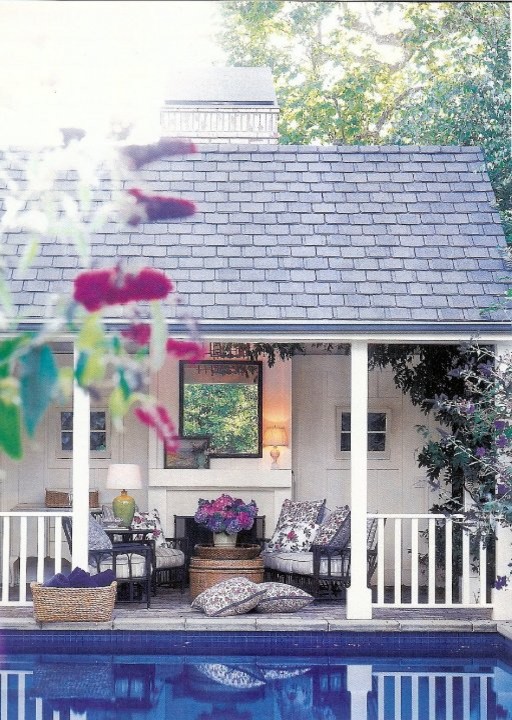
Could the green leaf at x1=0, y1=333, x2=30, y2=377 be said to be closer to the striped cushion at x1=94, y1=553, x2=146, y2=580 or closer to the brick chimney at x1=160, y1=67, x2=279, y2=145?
the striped cushion at x1=94, y1=553, x2=146, y2=580

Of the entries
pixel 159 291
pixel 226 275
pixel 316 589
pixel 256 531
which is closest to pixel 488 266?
pixel 226 275

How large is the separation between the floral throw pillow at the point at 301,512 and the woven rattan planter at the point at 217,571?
3.41 ft

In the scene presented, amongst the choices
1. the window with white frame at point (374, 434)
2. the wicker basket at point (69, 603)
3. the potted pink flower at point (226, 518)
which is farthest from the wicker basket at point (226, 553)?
the window with white frame at point (374, 434)

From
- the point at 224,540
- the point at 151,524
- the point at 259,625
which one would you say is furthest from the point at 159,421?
the point at 151,524

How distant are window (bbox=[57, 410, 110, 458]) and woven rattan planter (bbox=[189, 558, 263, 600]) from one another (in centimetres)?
261

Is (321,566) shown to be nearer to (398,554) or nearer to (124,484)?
(398,554)

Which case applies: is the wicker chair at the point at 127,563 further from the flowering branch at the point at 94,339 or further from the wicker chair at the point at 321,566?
the flowering branch at the point at 94,339

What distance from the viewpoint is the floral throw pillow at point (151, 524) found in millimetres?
11141

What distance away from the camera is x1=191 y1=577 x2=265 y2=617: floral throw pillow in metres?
9.25

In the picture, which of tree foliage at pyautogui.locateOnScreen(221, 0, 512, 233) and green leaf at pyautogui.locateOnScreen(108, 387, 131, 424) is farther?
tree foliage at pyautogui.locateOnScreen(221, 0, 512, 233)

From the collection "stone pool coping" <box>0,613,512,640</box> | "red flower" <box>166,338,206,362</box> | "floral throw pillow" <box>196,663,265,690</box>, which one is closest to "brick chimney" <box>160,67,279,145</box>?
"stone pool coping" <box>0,613,512,640</box>

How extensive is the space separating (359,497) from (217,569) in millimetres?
1579

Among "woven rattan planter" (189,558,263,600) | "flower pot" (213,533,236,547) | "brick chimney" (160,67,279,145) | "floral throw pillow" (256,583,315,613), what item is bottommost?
Answer: "floral throw pillow" (256,583,315,613)

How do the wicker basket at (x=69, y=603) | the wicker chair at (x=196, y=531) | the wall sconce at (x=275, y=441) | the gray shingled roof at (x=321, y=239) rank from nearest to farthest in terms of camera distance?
the wicker basket at (x=69, y=603)
the gray shingled roof at (x=321, y=239)
the wicker chair at (x=196, y=531)
the wall sconce at (x=275, y=441)
